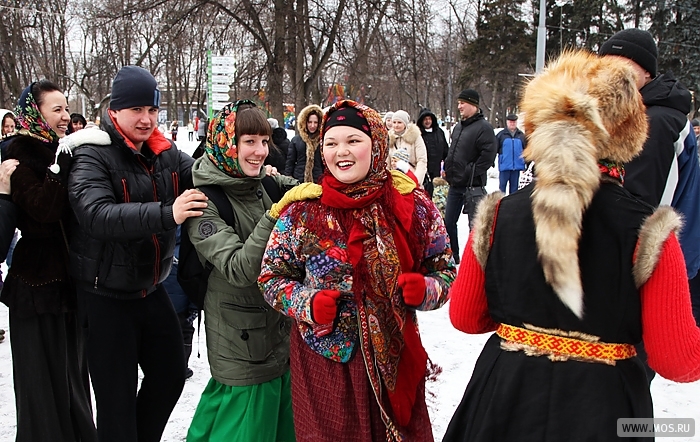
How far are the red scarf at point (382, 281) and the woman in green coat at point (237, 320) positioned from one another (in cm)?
53

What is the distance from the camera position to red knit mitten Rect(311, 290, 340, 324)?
2.04 metres

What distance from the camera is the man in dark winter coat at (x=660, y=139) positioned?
2.68 metres

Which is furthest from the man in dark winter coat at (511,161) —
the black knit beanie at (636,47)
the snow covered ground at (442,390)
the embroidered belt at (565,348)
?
the embroidered belt at (565,348)

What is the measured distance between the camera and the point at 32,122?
282 centimetres

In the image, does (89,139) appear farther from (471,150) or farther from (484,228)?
(471,150)

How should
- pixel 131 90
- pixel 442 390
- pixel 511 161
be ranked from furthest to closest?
1. pixel 511 161
2. pixel 442 390
3. pixel 131 90

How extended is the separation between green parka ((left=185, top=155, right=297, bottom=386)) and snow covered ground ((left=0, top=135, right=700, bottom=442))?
48 cm

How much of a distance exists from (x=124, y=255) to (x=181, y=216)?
424 millimetres

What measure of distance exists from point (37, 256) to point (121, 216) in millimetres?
758

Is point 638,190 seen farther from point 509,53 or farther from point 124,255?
point 509,53

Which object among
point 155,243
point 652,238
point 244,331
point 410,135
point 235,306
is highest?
point 410,135

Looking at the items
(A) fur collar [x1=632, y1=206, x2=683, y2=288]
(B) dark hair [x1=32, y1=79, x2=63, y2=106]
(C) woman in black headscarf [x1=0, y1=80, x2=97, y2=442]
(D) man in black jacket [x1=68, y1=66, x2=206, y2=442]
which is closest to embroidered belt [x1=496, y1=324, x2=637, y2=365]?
(A) fur collar [x1=632, y1=206, x2=683, y2=288]

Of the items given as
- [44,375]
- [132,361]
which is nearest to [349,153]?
[132,361]

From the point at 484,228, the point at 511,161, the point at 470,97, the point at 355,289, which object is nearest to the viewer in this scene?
the point at 484,228
